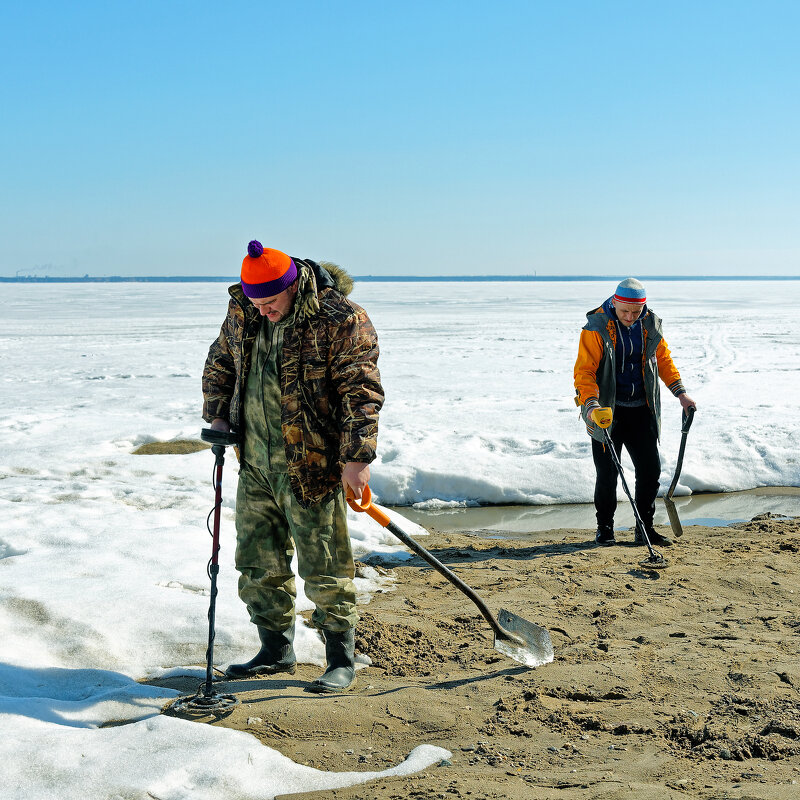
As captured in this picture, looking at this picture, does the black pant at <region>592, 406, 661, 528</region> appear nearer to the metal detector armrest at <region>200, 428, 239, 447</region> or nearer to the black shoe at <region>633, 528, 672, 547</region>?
the black shoe at <region>633, 528, 672, 547</region>

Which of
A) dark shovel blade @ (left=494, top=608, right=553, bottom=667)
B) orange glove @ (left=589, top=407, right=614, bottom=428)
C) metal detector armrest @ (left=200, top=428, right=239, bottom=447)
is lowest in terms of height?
dark shovel blade @ (left=494, top=608, right=553, bottom=667)

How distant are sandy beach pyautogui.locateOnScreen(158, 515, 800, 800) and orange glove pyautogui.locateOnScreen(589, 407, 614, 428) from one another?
3.30ft

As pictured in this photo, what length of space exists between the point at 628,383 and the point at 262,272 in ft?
11.0

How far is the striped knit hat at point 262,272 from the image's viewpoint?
2854 millimetres

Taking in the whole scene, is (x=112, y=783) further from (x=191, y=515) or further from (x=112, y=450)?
(x=112, y=450)

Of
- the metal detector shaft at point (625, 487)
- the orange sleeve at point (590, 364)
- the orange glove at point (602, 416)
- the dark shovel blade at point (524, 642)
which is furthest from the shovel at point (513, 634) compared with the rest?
the orange sleeve at point (590, 364)

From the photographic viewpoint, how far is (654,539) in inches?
220

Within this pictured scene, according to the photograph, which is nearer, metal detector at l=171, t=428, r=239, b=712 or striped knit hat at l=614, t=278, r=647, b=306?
metal detector at l=171, t=428, r=239, b=712

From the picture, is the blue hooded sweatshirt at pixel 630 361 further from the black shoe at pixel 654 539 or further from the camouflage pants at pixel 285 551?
the camouflage pants at pixel 285 551

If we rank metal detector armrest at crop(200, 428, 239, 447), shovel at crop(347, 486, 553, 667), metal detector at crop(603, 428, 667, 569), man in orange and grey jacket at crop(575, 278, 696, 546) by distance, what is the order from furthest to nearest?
1. man in orange and grey jacket at crop(575, 278, 696, 546)
2. metal detector at crop(603, 428, 667, 569)
3. shovel at crop(347, 486, 553, 667)
4. metal detector armrest at crop(200, 428, 239, 447)

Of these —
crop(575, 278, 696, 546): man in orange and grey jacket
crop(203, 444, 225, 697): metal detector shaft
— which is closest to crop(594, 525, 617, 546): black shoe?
crop(575, 278, 696, 546): man in orange and grey jacket

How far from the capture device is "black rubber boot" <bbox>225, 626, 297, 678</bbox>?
3312mm

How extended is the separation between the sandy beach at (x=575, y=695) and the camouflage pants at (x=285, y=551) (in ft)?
1.05

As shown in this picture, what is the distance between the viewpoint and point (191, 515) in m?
5.81
